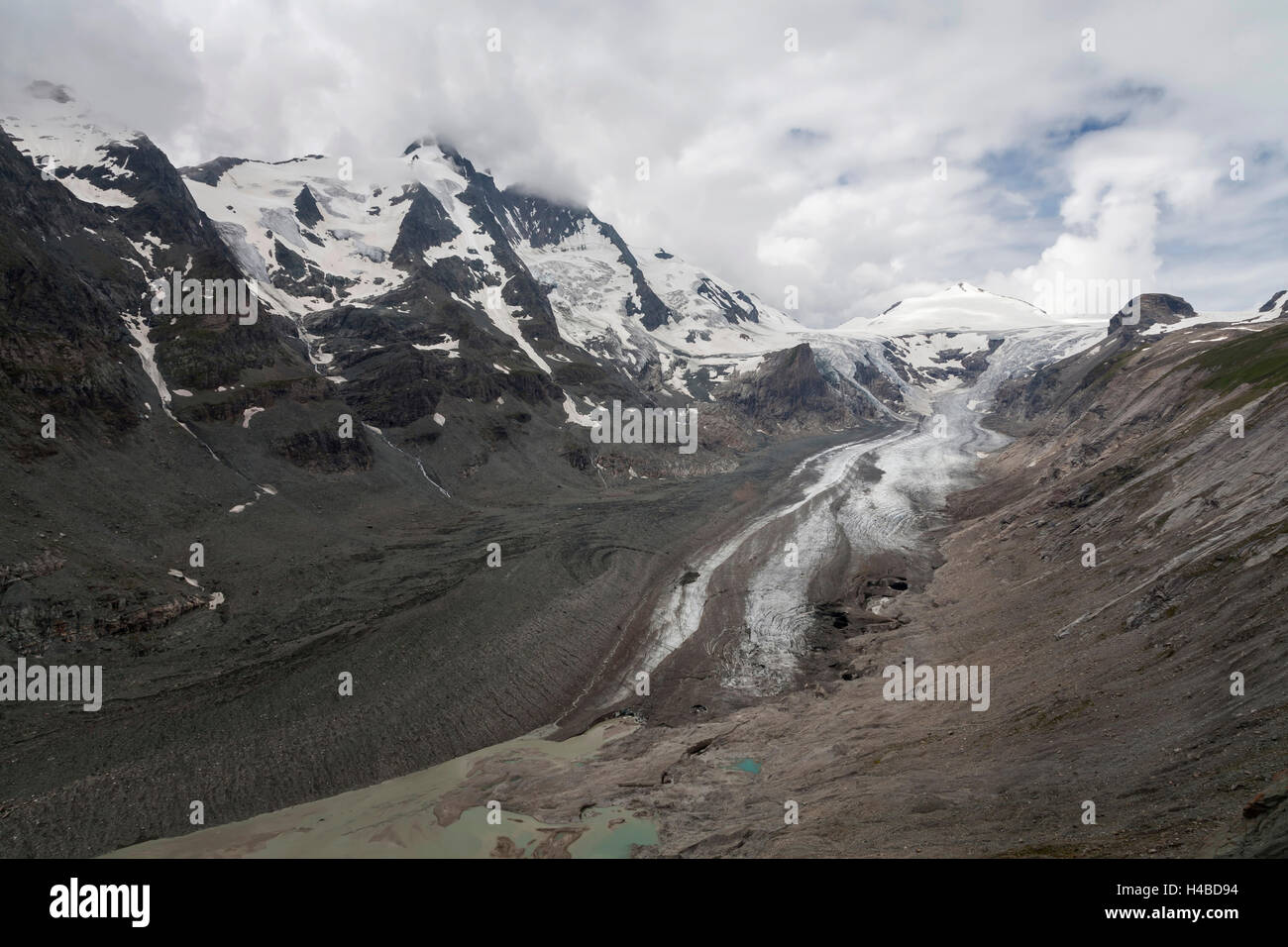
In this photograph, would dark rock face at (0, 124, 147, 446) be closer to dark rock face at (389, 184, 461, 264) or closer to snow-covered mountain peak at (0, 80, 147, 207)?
snow-covered mountain peak at (0, 80, 147, 207)

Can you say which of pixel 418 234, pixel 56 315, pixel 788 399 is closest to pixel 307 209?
pixel 418 234

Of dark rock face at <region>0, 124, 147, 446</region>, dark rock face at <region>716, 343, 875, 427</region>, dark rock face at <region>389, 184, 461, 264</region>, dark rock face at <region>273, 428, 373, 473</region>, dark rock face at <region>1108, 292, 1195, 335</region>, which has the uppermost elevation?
dark rock face at <region>389, 184, 461, 264</region>

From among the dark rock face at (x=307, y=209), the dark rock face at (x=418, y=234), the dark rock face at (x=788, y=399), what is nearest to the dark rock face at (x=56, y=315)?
the dark rock face at (x=418, y=234)

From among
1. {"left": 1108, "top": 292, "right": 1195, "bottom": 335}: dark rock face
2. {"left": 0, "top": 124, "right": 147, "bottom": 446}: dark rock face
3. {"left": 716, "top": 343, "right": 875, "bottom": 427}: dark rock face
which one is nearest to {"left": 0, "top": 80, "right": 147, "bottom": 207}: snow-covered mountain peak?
{"left": 0, "top": 124, "right": 147, "bottom": 446}: dark rock face

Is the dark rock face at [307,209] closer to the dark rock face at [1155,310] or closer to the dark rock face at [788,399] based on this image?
the dark rock face at [788,399]

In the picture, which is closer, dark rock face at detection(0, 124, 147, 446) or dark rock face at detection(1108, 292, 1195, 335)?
dark rock face at detection(0, 124, 147, 446)

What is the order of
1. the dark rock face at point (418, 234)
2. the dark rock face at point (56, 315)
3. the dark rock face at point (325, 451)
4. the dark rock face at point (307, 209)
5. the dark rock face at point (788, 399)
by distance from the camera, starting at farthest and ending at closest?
1. the dark rock face at point (788, 399)
2. the dark rock face at point (307, 209)
3. the dark rock face at point (418, 234)
4. the dark rock face at point (325, 451)
5. the dark rock face at point (56, 315)

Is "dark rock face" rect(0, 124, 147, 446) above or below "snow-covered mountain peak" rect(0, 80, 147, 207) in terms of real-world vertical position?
below
